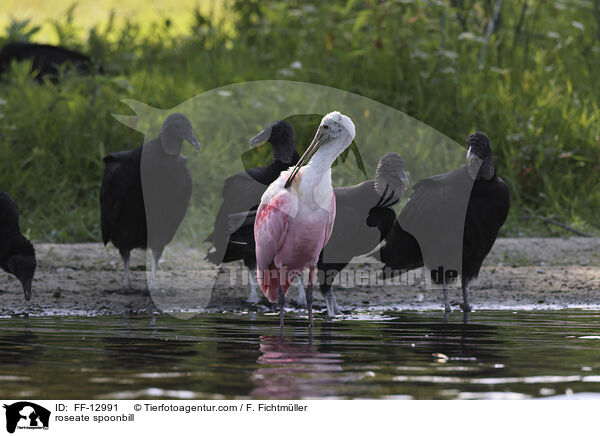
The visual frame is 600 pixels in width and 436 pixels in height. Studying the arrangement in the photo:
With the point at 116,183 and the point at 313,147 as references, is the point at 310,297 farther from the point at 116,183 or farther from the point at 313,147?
the point at 116,183

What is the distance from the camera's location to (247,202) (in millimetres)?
6863

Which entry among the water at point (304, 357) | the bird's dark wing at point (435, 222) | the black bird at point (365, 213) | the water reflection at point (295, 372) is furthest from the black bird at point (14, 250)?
the bird's dark wing at point (435, 222)

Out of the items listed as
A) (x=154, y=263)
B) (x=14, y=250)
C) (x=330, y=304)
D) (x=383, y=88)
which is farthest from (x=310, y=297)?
(x=383, y=88)

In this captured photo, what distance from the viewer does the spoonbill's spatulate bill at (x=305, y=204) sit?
536cm

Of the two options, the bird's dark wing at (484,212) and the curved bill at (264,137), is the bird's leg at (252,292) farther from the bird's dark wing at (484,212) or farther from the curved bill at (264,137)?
the bird's dark wing at (484,212)

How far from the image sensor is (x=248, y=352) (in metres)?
4.99

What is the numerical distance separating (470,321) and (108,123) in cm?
575

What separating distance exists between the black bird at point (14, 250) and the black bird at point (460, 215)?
2.66 metres

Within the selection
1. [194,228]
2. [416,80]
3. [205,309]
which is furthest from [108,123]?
[205,309]

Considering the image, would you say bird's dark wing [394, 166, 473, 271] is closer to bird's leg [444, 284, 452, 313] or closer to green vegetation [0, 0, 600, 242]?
bird's leg [444, 284, 452, 313]

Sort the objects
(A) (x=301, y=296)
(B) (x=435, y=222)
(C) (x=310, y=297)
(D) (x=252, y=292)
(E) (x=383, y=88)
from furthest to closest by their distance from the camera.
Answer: (E) (x=383, y=88) < (D) (x=252, y=292) < (A) (x=301, y=296) < (B) (x=435, y=222) < (C) (x=310, y=297)
